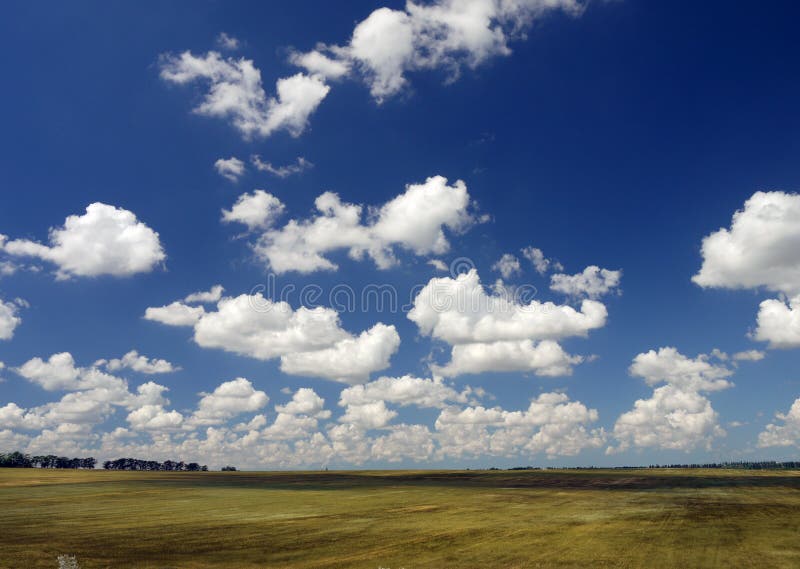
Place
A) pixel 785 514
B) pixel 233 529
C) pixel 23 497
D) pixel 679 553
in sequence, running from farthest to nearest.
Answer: pixel 23 497
pixel 785 514
pixel 233 529
pixel 679 553

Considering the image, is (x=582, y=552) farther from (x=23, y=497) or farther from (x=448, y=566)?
(x=23, y=497)

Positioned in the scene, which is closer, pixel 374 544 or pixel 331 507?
pixel 374 544

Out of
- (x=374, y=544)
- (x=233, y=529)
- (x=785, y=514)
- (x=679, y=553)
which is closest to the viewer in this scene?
(x=679, y=553)

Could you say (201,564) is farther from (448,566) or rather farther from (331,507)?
(331,507)

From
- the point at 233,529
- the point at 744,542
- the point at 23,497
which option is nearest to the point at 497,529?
the point at 744,542

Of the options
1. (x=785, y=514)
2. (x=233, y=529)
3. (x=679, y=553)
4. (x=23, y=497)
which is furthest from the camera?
(x=23, y=497)

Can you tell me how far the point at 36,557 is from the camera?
2888cm

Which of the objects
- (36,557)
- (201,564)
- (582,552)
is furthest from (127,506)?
(582,552)

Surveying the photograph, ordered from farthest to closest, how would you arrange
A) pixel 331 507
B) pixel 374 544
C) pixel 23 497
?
pixel 23 497 → pixel 331 507 → pixel 374 544

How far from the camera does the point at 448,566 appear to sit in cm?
2881

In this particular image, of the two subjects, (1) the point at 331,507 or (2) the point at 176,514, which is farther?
(1) the point at 331,507

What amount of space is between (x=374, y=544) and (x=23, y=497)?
189 feet

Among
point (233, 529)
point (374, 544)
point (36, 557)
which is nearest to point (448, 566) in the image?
point (374, 544)

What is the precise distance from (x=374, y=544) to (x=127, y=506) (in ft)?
122
